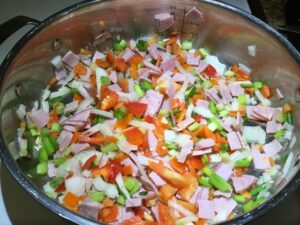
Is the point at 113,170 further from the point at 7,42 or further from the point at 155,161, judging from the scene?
the point at 7,42

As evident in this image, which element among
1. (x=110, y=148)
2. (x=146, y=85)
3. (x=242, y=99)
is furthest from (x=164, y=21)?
(x=110, y=148)

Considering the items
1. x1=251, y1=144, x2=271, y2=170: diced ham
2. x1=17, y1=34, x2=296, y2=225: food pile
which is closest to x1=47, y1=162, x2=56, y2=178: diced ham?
x1=17, y1=34, x2=296, y2=225: food pile

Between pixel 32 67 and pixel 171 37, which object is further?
pixel 171 37

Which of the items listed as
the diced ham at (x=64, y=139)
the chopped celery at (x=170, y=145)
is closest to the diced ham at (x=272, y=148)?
the chopped celery at (x=170, y=145)

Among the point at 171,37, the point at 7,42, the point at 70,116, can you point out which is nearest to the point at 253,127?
the point at 171,37

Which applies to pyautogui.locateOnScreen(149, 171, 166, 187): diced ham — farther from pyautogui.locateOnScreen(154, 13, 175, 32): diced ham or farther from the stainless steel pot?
pyautogui.locateOnScreen(154, 13, 175, 32): diced ham

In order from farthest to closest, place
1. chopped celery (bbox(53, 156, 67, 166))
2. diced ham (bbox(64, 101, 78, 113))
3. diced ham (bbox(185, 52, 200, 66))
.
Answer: diced ham (bbox(185, 52, 200, 66)) → diced ham (bbox(64, 101, 78, 113)) → chopped celery (bbox(53, 156, 67, 166))

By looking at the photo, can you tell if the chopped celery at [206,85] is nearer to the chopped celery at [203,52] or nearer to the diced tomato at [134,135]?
the chopped celery at [203,52]
